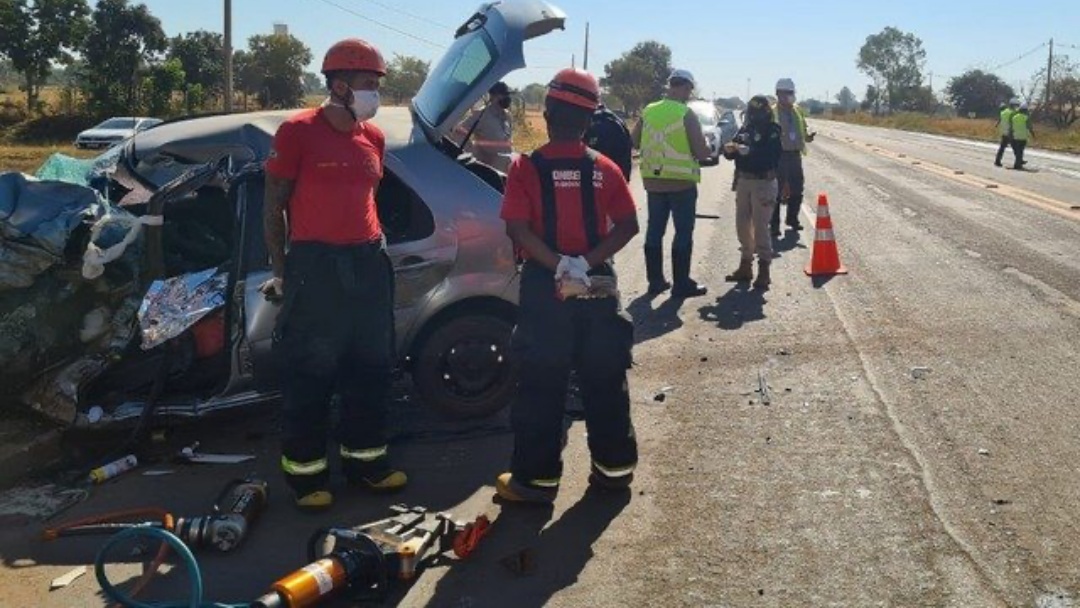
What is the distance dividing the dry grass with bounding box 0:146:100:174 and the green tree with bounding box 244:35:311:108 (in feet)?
55.5

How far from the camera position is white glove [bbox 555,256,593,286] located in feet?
14.1

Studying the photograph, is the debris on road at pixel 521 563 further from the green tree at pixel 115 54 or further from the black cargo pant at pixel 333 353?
the green tree at pixel 115 54

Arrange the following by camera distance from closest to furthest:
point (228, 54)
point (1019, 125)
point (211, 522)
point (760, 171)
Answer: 1. point (211, 522)
2. point (760, 171)
3. point (1019, 125)
4. point (228, 54)

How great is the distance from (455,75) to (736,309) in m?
3.91

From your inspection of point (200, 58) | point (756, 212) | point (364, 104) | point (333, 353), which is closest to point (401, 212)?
point (364, 104)

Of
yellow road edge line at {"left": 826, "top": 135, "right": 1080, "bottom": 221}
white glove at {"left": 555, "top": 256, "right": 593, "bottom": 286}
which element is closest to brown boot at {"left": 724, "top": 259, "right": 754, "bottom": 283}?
white glove at {"left": 555, "top": 256, "right": 593, "bottom": 286}

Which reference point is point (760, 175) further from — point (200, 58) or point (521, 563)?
point (200, 58)

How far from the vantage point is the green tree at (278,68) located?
1986 inches

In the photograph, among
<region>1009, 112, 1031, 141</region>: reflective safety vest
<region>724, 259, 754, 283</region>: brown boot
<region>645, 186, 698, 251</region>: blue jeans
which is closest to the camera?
<region>645, 186, 698, 251</region>: blue jeans

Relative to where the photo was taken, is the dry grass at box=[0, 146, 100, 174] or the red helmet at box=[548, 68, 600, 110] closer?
the red helmet at box=[548, 68, 600, 110]

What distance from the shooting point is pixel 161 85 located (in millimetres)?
43250

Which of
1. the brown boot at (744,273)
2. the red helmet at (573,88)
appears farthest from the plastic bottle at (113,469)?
the brown boot at (744,273)

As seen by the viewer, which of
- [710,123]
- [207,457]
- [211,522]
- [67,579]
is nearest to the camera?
[67,579]

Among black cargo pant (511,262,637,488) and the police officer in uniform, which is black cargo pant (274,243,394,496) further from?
the police officer in uniform
